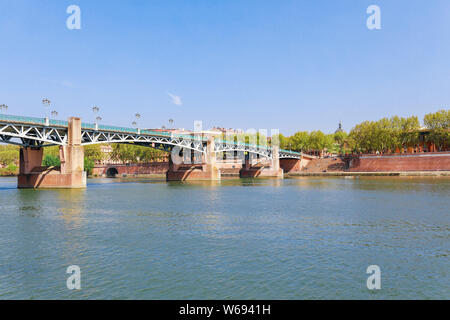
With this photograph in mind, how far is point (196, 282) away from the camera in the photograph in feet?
40.0

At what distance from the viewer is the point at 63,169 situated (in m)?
58.3

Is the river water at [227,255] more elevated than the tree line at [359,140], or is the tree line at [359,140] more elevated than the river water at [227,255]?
the tree line at [359,140]

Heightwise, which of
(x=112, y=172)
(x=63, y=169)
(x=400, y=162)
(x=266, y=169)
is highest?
(x=63, y=169)

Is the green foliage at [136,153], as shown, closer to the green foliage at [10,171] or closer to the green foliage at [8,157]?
the green foliage at [10,171]

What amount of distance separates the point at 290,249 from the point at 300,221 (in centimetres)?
825

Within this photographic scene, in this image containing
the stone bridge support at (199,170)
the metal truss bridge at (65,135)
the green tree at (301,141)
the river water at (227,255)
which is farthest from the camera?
the green tree at (301,141)

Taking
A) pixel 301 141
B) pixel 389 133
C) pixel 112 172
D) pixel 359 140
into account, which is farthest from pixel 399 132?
pixel 112 172

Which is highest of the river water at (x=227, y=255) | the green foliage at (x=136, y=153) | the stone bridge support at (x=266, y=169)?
the green foliage at (x=136, y=153)

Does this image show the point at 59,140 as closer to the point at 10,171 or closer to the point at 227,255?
the point at 227,255

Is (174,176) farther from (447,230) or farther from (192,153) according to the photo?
(447,230)

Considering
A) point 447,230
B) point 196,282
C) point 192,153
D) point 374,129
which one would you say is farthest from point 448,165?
point 196,282

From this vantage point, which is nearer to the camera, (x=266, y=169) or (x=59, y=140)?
(x=59, y=140)

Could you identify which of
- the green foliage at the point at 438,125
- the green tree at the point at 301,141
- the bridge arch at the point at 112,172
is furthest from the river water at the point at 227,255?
the bridge arch at the point at 112,172

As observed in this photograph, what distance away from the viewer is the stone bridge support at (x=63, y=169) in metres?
57.8
